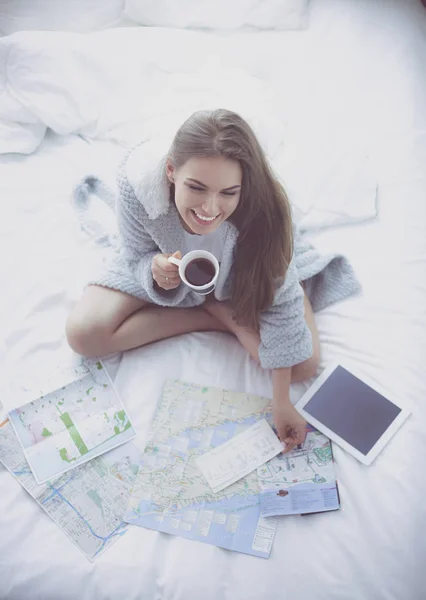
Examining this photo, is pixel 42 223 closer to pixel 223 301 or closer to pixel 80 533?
pixel 223 301

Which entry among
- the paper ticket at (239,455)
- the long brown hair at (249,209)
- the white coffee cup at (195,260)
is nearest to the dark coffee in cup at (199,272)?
the white coffee cup at (195,260)

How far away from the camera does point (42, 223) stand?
4.36ft

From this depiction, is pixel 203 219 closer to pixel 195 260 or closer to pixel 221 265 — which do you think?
pixel 195 260

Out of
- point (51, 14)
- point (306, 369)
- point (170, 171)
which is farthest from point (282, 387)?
point (51, 14)

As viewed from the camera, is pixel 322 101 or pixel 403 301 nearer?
pixel 403 301

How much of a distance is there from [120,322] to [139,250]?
186 mm

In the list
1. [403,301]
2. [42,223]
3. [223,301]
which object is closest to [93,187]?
[42,223]

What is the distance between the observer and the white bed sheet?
917mm

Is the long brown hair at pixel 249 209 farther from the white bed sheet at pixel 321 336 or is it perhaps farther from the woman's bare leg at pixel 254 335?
the white bed sheet at pixel 321 336

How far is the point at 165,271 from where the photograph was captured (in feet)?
3.25

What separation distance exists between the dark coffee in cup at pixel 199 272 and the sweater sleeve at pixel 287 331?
220 mm

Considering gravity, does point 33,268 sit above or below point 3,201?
below

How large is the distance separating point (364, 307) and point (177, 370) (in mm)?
478

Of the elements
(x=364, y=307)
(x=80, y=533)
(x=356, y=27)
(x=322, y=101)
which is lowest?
(x=80, y=533)
